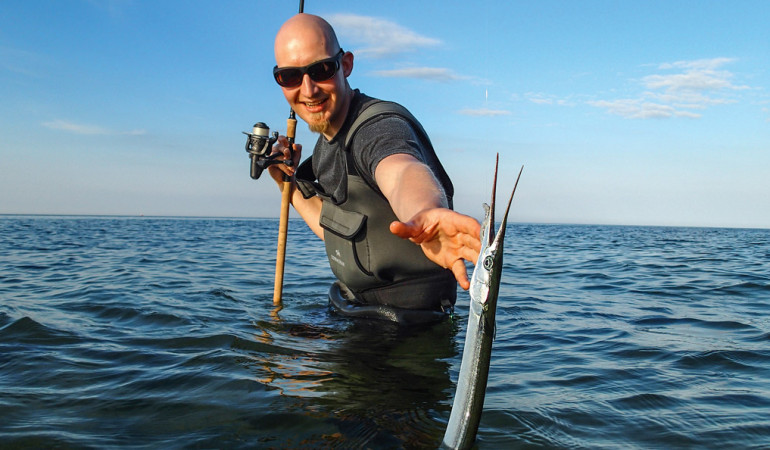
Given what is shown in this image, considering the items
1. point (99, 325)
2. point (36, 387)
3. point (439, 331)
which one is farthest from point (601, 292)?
point (36, 387)

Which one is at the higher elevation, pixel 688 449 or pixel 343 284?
pixel 343 284

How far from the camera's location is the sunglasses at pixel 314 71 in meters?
4.08

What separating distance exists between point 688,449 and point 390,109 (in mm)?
2603

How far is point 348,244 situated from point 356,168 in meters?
0.71

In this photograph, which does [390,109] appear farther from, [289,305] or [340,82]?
[289,305]

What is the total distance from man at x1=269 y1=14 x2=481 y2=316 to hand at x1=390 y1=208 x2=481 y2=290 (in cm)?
83

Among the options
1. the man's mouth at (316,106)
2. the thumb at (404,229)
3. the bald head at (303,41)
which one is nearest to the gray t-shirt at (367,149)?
Result: the man's mouth at (316,106)

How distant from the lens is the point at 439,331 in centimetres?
488

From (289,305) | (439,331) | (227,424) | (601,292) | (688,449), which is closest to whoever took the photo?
(688,449)

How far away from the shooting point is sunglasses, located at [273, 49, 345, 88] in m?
4.08

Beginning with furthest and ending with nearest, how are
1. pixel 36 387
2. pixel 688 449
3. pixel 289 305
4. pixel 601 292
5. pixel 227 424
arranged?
pixel 601 292 → pixel 289 305 → pixel 36 387 → pixel 227 424 → pixel 688 449

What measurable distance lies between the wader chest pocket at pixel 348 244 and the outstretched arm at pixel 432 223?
148cm

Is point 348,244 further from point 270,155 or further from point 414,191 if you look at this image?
point 414,191

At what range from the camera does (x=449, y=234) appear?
2.14 m
